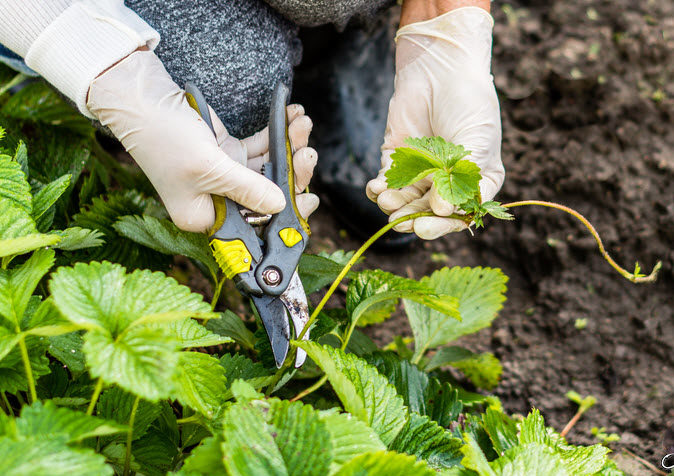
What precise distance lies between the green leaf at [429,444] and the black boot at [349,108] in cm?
96

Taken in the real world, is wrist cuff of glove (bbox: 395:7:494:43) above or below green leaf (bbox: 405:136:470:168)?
below

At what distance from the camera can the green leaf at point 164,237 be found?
0.98 metres

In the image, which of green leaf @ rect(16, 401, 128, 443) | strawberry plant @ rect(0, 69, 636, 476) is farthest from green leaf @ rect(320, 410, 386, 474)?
green leaf @ rect(16, 401, 128, 443)

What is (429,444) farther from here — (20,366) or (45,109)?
(45,109)

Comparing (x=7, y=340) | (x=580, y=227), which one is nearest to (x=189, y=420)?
(x=7, y=340)

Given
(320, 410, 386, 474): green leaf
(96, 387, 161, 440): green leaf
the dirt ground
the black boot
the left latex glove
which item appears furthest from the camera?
the black boot

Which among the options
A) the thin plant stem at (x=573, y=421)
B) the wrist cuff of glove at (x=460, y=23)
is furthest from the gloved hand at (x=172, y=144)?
the thin plant stem at (x=573, y=421)

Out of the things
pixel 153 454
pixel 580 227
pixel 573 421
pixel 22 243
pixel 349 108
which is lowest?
pixel 573 421

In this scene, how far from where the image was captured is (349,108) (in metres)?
1.76

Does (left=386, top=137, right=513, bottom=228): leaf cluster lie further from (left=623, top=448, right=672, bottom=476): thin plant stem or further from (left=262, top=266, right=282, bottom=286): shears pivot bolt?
(left=623, top=448, right=672, bottom=476): thin plant stem

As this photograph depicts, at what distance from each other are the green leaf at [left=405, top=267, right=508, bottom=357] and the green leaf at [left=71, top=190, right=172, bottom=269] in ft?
1.75

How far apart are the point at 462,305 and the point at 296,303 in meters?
0.37

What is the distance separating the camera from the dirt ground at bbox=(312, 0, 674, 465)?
1.36m

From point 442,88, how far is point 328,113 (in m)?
0.62
